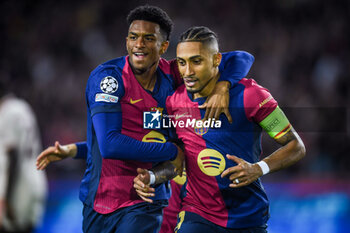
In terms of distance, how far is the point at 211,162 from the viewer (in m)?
3.11

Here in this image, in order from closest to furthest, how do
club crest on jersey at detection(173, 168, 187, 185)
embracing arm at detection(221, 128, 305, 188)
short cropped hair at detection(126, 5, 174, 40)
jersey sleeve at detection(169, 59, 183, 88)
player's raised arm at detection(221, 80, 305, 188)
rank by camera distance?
embracing arm at detection(221, 128, 305, 188), player's raised arm at detection(221, 80, 305, 188), short cropped hair at detection(126, 5, 174, 40), jersey sleeve at detection(169, 59, 183, 88), club crest on jersey at detection(173, 168, 187, 185)

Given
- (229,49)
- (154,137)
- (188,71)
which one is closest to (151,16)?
(188,71)

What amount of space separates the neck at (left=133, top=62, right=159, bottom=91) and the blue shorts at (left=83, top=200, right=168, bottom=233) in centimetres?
84

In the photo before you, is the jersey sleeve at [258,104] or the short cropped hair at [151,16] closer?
the jersey sleeve at [258,104]

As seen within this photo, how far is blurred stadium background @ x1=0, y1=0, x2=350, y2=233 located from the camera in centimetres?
760

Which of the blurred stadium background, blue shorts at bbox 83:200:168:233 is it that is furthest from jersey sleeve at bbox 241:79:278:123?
the blurred stadium background

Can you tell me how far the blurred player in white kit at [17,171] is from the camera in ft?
14.4

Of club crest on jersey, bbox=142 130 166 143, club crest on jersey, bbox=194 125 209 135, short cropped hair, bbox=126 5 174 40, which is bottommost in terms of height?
club crest on jersey, bbox=142 130 166 143

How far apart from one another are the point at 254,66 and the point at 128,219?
7322 mm

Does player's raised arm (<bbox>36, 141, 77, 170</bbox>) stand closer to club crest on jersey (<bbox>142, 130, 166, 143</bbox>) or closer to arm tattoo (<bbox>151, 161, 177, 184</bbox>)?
club crest on jersey (<bbox>142, 130, 166, 143</bbox>)

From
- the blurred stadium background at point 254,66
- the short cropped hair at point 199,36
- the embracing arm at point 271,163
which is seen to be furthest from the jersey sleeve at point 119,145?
the blurred stadium background at point 254,66

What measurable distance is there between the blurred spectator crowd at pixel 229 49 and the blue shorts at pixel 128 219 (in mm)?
5574

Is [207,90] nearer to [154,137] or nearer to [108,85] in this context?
[154,137]

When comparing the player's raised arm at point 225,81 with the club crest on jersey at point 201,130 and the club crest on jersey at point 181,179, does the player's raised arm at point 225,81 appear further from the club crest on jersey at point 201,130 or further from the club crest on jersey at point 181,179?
the club crest on jersey at point 181,179
